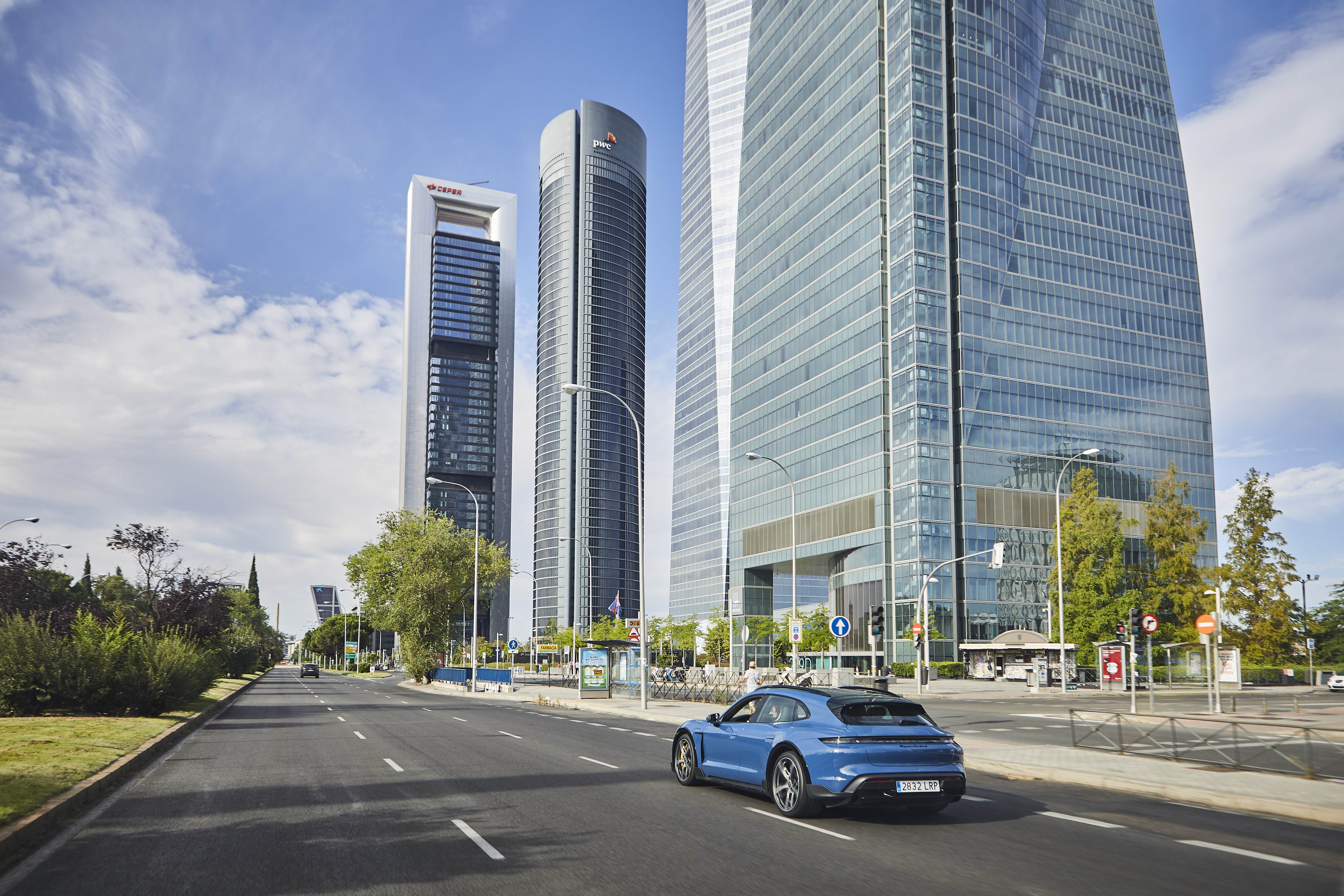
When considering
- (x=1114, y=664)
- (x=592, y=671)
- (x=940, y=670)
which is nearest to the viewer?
(x=1114, y=664)

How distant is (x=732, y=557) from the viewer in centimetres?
10181

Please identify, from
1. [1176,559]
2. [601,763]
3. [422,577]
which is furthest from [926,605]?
[601,763]

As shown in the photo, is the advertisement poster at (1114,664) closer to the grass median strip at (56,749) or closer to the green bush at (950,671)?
the grass median strip at (56,749)

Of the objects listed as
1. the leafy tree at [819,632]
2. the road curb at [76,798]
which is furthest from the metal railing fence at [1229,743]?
the leafy tree at [819,632]

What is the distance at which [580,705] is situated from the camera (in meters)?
36.6

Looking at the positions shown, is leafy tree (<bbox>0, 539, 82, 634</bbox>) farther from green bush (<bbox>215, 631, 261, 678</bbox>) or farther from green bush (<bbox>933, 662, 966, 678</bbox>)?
green bush (<bbox>933, 662, 966, 678</bbox>)

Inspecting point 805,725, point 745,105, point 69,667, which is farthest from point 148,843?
point 745,105

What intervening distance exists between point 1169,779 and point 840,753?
669 centimetres

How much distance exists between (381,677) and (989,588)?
69716 mm

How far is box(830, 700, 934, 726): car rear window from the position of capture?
10.0m

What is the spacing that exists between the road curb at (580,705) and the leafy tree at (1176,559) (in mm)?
42862

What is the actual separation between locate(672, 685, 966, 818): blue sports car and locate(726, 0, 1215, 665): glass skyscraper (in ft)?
211

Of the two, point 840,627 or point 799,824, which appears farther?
point 840,627

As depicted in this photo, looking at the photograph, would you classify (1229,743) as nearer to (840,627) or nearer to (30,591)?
(840,627)
